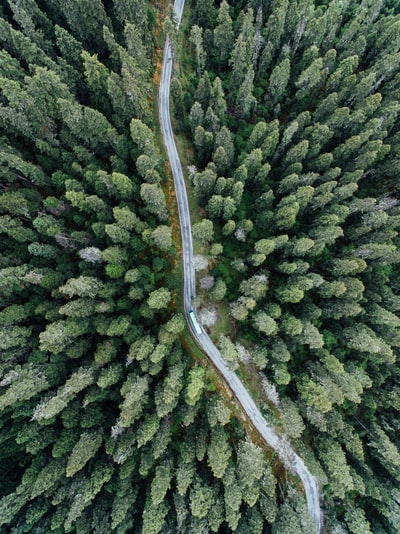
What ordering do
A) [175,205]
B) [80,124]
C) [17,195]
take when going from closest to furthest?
[17,195] < [80,124] < [175,205]

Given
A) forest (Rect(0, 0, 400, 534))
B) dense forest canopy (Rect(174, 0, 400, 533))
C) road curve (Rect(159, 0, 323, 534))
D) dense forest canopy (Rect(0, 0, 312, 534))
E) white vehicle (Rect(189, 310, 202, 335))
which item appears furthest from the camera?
road curve (Rect(159, 0, 323, 534))

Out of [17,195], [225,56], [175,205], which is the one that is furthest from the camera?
[225,56]

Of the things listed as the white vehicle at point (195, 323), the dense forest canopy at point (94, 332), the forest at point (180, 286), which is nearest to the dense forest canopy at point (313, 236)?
the forest at point (180, 286)

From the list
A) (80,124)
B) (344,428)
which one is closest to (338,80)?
(80,124)

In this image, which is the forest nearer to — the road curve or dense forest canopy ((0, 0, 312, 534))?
dense forest canopy ((0, 0, 312, 534))

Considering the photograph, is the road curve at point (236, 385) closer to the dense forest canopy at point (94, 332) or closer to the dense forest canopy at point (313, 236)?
the dense forest canopy at point (313, 236)

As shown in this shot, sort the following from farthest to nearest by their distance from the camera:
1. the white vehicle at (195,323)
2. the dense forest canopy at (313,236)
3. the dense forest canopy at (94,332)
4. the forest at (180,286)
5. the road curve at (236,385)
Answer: the road curve at (236,385) < the white vehicle at (195,323) < the dense forest canopy at (313,236) < the forest at (180,286) < the dense forest canopy at (94,332)

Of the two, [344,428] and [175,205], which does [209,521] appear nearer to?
[344,428]

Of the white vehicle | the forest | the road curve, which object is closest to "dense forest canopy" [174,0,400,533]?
the forest
